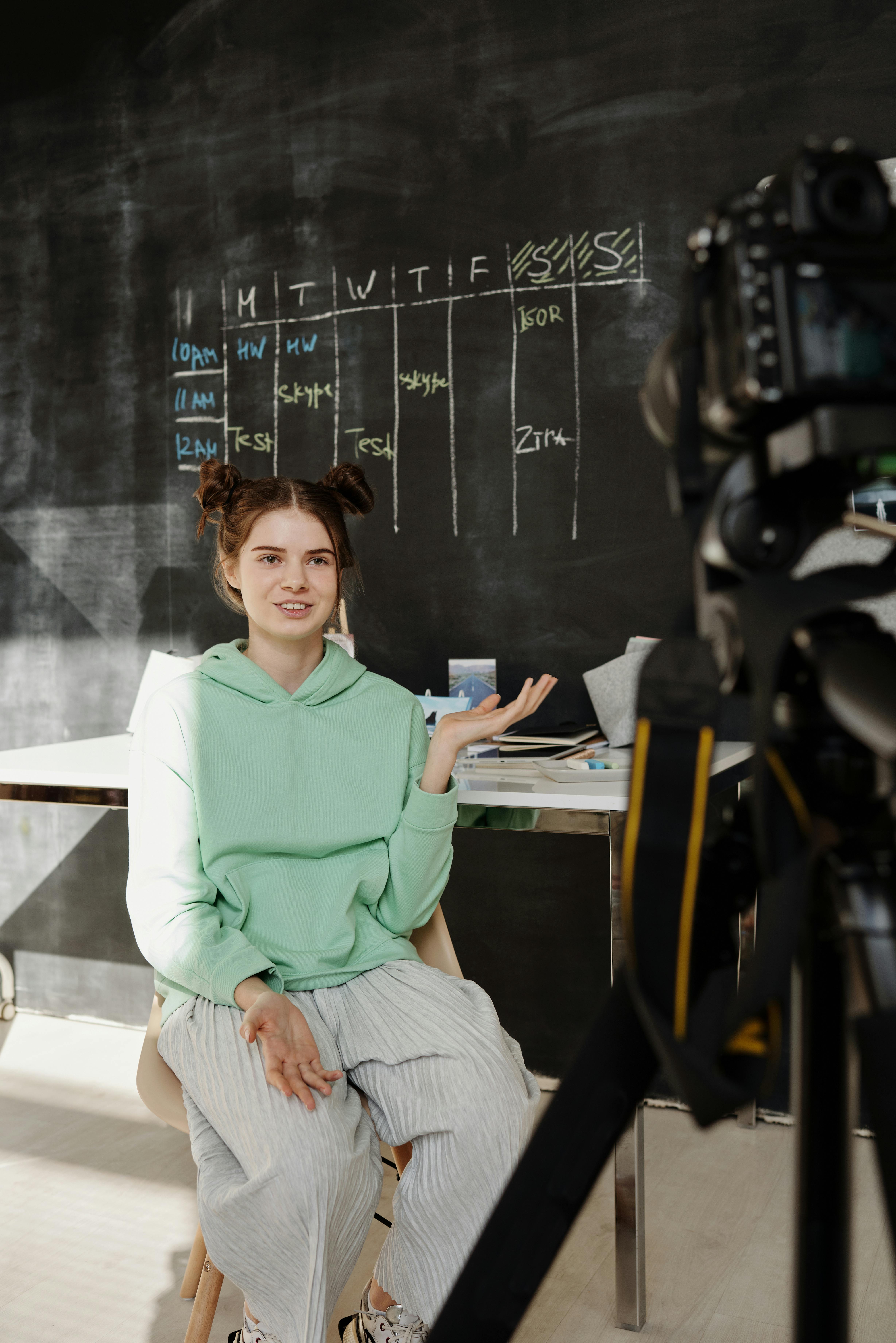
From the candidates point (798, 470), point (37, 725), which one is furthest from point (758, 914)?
point (37, 725)

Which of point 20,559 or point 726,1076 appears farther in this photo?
point 20,559

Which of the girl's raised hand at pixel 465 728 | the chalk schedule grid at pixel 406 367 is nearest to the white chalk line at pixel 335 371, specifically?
the chalk schedule grid at pixel 406 367

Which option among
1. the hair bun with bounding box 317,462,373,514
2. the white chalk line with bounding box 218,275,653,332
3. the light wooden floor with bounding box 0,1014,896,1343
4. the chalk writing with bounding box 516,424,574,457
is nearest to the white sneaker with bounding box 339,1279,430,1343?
the light wooden floor with bounding box 0,1014,896,1343

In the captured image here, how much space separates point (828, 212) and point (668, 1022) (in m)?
0.35

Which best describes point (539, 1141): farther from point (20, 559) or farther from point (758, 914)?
point (20, 559)

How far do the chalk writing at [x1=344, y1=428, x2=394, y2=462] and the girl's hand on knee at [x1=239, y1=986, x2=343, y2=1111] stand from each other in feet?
5.06

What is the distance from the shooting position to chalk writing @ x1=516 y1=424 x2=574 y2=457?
7.64 feet

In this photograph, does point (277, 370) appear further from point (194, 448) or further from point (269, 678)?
point (269, 678)

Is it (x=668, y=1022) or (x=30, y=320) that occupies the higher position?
(x=30, y=320)

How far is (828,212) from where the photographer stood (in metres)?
0.45

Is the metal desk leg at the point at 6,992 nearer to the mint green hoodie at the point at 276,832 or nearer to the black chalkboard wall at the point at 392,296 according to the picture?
the black chalkboard wall at the point at 392,296

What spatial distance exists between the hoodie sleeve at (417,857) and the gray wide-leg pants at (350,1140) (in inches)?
4.4

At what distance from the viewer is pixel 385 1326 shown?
3.99 feet

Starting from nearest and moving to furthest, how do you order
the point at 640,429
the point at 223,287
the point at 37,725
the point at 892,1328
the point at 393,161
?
the point at 892,1328, the point at 640,429, the point at 393,161, the point at 223,287, the point at 37,725
